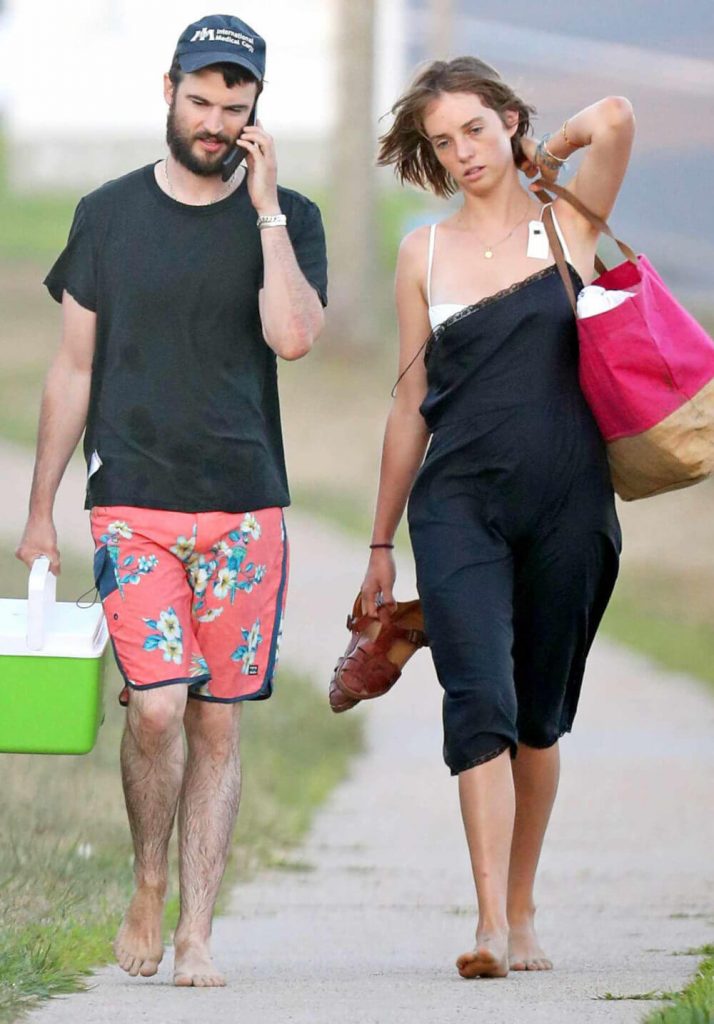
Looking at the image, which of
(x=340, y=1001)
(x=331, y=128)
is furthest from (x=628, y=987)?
(x=331, y=128)

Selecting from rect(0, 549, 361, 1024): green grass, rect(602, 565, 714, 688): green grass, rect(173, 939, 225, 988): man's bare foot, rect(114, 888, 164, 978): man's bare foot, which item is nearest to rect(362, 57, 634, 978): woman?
rect(173, 939, 225, 988): man's bare foot

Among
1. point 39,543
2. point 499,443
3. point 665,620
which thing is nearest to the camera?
point 499,443

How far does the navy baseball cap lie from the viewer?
4.75m

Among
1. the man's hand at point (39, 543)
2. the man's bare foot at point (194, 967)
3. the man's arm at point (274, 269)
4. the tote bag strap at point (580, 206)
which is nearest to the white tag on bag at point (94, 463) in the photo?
the man's hand at point (39, 543)

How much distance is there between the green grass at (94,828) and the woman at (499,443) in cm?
93

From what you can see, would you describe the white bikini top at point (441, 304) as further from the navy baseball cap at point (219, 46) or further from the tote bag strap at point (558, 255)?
the navy baseball cap at point (219, 46)

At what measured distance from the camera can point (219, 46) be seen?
477 cm

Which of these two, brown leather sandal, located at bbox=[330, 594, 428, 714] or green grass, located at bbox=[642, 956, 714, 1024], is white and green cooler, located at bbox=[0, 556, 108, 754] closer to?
brown leather sandal, located at bbox=[330, 594, 428, 714]

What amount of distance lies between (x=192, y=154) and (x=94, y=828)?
9.68 feet

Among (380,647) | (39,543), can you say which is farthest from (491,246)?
(39,543)

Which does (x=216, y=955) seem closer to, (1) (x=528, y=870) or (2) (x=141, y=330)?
(1) (x=528, y=870)

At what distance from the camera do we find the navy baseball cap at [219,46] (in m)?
4.75

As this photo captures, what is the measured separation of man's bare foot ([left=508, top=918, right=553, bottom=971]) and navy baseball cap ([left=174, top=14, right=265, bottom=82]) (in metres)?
1.96

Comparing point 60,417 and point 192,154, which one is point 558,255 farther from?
point 60,417
